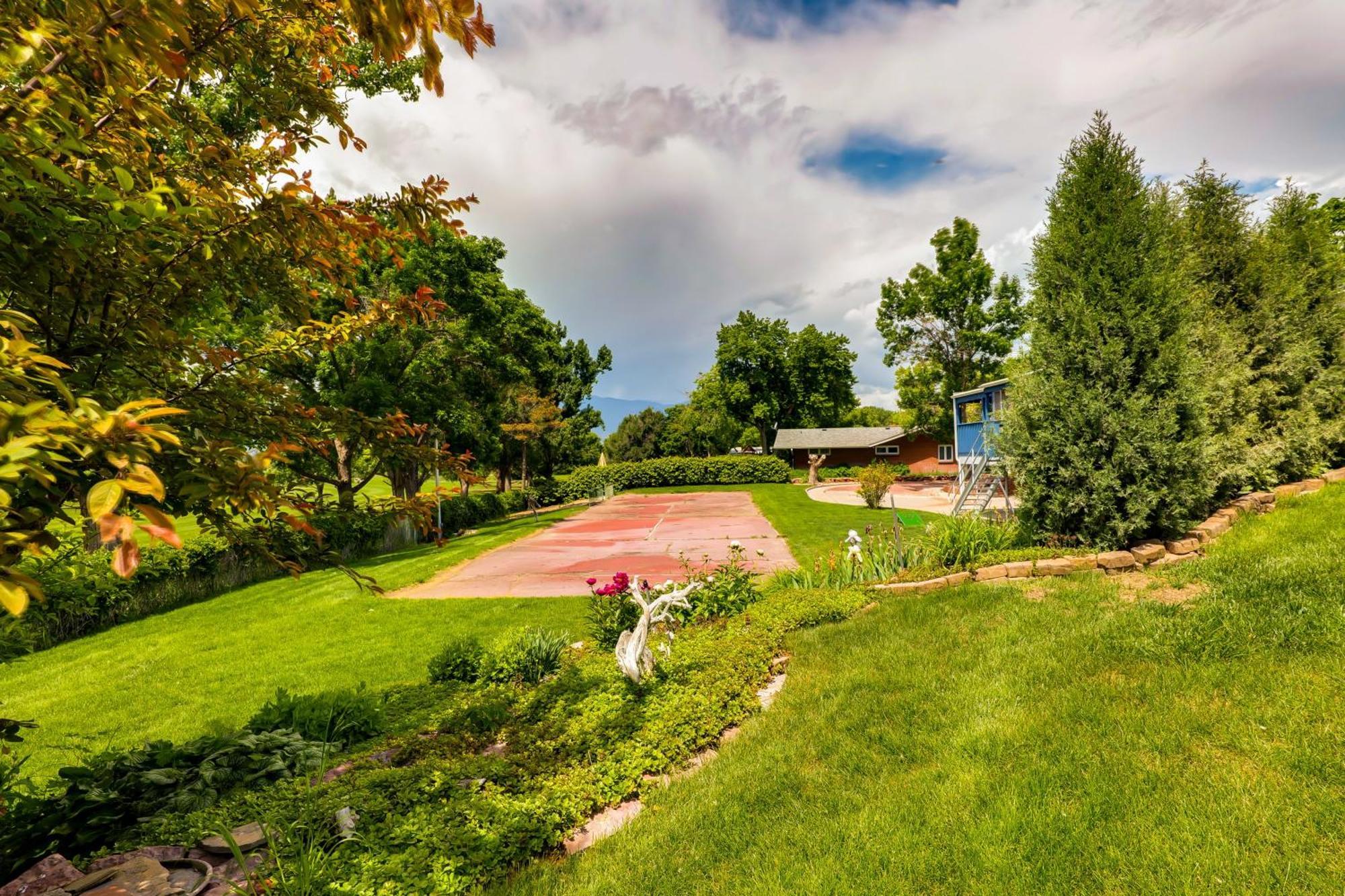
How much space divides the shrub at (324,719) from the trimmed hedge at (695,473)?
32.0m

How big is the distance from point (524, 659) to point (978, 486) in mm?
20971

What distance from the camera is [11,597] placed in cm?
95

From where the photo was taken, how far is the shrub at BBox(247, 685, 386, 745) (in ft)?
15.4

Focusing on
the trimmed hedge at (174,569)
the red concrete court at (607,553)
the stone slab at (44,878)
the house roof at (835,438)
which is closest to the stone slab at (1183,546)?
the red concrete court at (607,553)

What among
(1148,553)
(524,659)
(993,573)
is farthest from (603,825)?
(1148,553)

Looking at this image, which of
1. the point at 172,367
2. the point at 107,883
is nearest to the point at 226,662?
the point at 107,883

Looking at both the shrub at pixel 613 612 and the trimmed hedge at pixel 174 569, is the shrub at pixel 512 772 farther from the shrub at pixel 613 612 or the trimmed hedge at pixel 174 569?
the trimmed hedge at pixel 174 569

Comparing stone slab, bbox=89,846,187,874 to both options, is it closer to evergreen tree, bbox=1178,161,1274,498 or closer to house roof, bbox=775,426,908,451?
evergreen tree, bbox=1178,161,1274,498

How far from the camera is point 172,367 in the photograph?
2.46 m

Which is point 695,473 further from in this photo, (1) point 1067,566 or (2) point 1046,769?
(2) point 1046,769

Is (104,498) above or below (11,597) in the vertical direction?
above

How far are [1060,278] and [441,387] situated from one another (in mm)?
18619

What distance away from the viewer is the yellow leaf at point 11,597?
913 millimetres

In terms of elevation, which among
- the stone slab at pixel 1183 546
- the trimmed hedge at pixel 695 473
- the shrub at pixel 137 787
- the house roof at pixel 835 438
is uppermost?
A: the house roof at pixel 835 438
